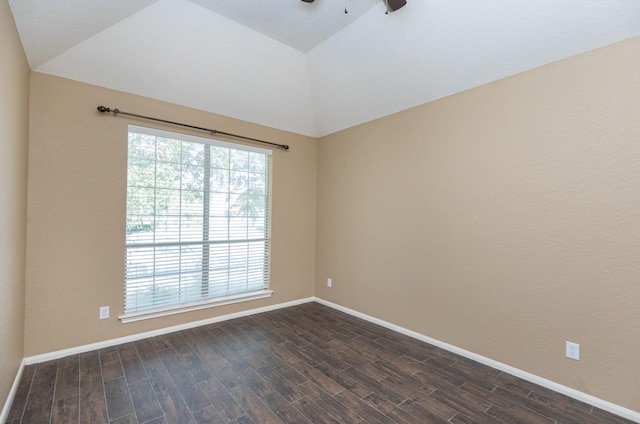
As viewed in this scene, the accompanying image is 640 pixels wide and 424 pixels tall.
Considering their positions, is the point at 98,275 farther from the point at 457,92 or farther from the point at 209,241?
the point at 457,92

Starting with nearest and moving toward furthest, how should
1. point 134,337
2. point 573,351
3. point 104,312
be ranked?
point 573,351
point 104,312
point 134,337

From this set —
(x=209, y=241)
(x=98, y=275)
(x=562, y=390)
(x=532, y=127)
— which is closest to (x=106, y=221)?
(x=98, y=275)

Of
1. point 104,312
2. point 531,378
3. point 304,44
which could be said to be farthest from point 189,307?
point 531,378

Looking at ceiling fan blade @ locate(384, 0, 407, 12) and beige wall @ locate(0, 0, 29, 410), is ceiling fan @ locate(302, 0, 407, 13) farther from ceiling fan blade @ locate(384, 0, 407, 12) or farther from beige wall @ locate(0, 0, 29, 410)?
beige wall @ locate(0, 0, 29, 410)

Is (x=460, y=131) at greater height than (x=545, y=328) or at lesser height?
greater

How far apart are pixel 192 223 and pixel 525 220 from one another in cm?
332

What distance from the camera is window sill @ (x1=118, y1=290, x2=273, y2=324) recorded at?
9.66ft

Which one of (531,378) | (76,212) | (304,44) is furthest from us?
(304,44)

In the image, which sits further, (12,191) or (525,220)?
(525,220)

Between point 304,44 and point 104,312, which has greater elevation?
point 304,44

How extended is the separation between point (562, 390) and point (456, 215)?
1532 mm

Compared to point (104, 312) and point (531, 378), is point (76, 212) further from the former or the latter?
point (531, 378)

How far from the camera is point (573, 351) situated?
6.97 feet

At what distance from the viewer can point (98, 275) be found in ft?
9.09
